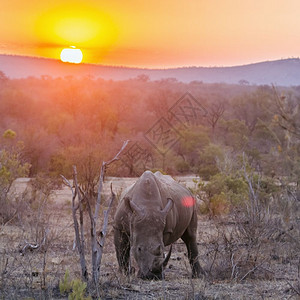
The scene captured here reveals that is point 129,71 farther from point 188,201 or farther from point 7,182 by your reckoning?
point 188,201

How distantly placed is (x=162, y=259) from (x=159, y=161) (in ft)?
93.8

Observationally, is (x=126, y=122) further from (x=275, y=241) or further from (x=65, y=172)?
(x=275, y=241)

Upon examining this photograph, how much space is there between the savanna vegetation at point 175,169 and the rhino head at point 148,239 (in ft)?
1.58

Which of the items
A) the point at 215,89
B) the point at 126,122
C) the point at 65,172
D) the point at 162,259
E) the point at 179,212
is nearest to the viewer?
the point at 162,259

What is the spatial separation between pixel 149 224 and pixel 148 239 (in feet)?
0.80

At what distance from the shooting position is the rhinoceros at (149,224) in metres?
8.23

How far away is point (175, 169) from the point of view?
1521 inches

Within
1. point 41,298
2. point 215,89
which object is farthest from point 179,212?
point 215,89

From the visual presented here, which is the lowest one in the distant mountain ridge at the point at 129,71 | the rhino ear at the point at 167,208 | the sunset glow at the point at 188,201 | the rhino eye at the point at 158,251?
the rhino eye at the point at 158,251

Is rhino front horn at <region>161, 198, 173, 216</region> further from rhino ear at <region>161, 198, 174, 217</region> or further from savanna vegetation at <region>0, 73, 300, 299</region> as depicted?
savanna vegetation at <region>0, 73, 300, 299</region>

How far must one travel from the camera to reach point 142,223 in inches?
333

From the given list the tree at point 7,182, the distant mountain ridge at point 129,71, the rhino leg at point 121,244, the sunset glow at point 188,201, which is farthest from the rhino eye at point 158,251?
the distant mountain ridge at point 129,71

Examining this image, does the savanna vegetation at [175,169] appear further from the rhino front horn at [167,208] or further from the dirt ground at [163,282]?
the rhino front horn at [167,208]

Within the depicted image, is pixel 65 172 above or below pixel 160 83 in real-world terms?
below
